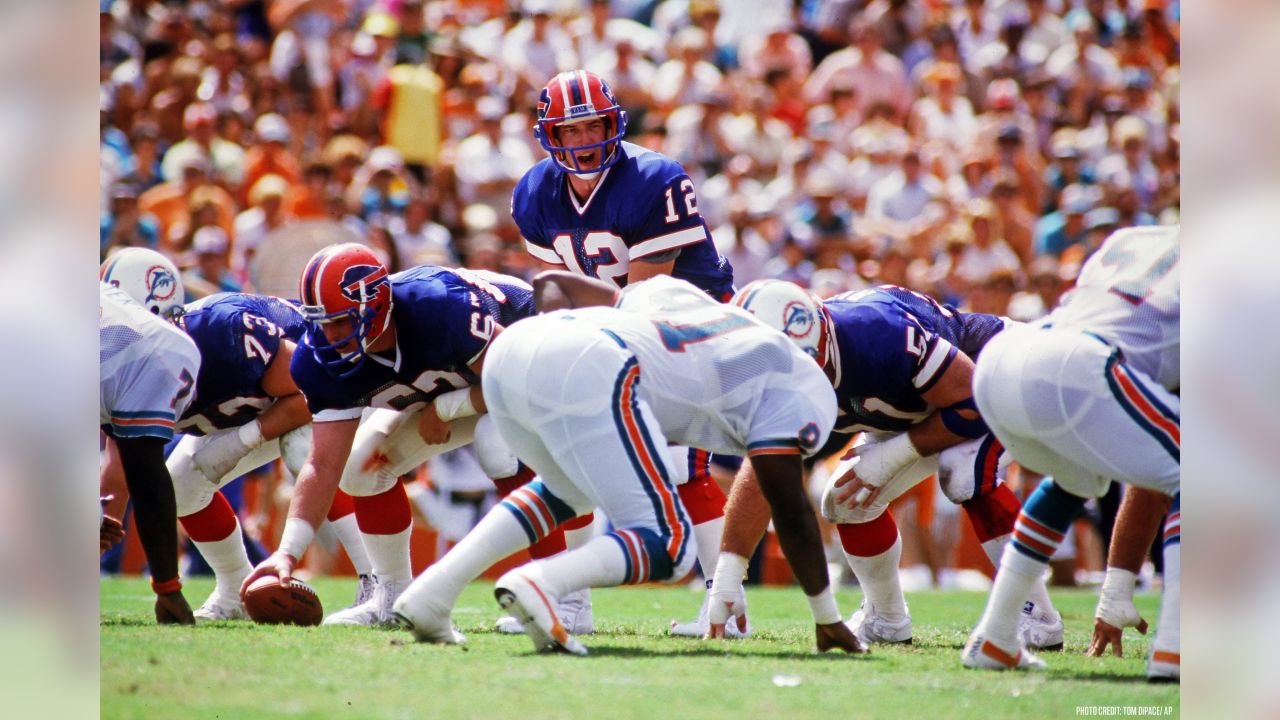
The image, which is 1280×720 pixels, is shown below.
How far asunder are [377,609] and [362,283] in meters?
1.52

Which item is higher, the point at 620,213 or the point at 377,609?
the point at 620,213

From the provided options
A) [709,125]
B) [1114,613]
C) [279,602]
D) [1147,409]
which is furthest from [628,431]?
[709,125]

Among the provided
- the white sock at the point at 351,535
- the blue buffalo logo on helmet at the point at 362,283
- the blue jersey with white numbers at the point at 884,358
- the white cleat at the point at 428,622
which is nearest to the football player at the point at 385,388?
the blue buffalo logo on helmet at the point at 362,283

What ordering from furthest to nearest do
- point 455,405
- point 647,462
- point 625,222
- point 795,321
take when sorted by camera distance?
point 625,222
point 455,405
point 795,321
point 647,462

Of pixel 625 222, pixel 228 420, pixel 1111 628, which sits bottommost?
pixel 1111 628

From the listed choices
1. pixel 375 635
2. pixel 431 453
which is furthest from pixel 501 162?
pixel 375 635

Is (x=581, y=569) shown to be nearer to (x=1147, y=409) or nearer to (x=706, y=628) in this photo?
(x=706, y=628)

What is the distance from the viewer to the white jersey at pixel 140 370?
6000 mm

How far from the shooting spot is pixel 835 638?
212 inches

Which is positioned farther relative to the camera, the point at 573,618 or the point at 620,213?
the point at 620,213

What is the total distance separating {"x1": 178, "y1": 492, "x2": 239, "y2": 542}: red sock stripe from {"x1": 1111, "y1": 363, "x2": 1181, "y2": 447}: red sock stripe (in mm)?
4103

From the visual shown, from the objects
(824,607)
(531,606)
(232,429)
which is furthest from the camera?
(232,429)

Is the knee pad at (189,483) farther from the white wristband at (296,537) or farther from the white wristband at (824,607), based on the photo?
the white wristband at (824,607)
